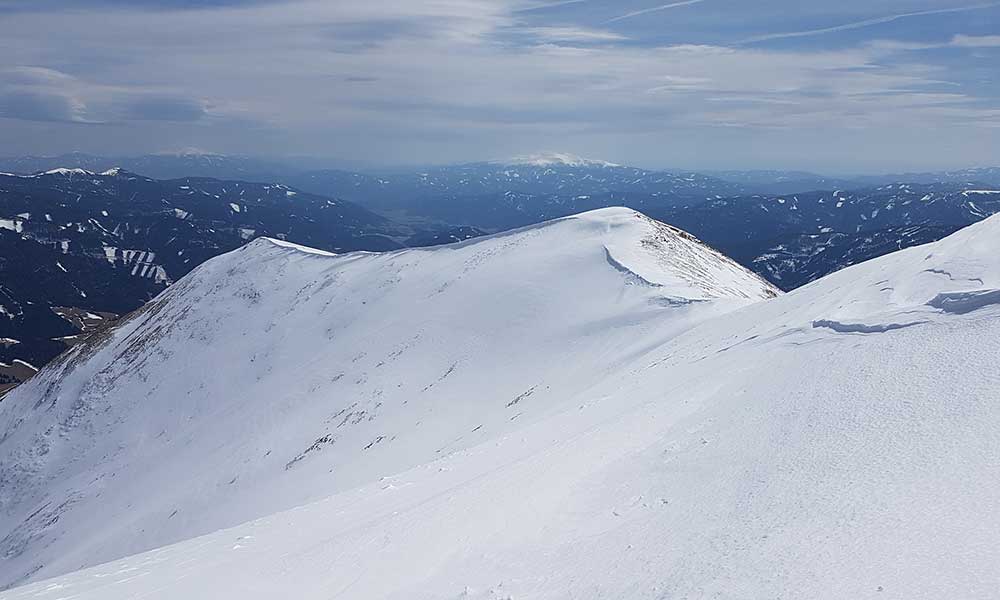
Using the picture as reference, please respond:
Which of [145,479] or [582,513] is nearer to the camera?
[582,513]

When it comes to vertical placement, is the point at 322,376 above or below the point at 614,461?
below

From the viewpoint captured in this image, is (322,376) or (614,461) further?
(322,376)

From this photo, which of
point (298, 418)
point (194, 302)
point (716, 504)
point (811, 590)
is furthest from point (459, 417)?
point (194, 302)

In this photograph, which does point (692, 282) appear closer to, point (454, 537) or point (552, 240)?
point (552, 240)

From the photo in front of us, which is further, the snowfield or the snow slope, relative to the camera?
the snow slope

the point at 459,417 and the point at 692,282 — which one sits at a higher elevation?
the point at 692,282
